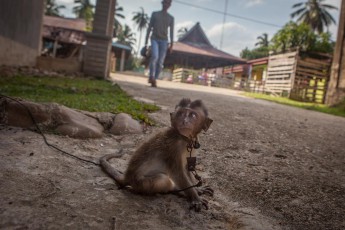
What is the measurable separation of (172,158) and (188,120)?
366 mm

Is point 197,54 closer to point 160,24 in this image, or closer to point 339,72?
point 339,72

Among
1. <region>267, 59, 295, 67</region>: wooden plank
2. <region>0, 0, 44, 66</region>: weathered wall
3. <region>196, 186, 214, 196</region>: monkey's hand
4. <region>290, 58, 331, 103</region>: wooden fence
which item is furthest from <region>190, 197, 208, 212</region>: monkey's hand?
<region>267, 59, 295, 67</region>: wooden plank

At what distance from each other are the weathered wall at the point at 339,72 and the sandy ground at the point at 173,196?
37.3 ft

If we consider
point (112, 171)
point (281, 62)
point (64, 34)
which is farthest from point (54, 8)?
point (112, 171)

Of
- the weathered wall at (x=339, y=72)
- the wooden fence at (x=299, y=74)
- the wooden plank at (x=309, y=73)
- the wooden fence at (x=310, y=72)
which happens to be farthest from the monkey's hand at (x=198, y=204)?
the wooden plank at (x=309, y=73)

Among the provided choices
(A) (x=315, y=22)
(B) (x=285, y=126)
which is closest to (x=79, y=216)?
(B) (x=285, y=126)

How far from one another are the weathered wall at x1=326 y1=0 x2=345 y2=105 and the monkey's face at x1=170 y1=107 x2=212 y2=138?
13809 mm

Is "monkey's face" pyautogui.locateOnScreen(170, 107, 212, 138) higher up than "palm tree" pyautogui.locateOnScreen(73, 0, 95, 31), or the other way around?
"palm tree" pyautogui.locateOnScreen(73, 0, 95, 31)

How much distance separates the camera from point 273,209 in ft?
7.85

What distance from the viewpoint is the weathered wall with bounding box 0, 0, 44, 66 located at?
9312mm

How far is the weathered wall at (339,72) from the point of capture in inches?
557

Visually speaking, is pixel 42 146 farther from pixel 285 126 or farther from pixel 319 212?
pixel 285 126

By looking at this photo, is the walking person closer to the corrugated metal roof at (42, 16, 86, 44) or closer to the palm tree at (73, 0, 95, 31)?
the corrugated metal roof at (42, 16, 86, 44)

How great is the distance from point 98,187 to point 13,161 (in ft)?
2.54
